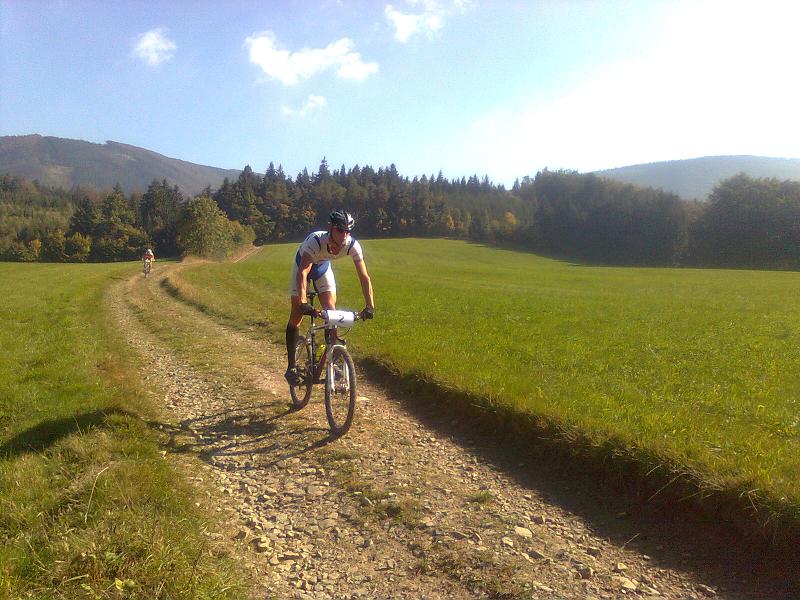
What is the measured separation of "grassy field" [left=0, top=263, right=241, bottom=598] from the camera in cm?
300

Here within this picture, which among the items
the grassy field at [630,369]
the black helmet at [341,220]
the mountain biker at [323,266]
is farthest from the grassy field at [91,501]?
the grassy field at [630,369]

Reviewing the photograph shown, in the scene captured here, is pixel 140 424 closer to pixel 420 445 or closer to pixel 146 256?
pixel 420 445

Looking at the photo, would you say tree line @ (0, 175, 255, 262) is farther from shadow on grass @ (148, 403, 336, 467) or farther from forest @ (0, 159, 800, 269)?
shadow on grass @ (148, 403, 336, 467)

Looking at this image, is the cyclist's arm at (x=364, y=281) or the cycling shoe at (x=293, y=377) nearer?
the cyclist's arm at (x=364, y=281)

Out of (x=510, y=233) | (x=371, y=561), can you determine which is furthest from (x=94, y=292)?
(x=510, y=233)

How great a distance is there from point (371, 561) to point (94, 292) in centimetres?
2330

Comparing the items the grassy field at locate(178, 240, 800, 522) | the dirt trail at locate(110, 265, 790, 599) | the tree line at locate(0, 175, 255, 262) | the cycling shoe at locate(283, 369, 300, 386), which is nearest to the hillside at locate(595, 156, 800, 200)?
the tree line at locate(0, 175, 255, 262)

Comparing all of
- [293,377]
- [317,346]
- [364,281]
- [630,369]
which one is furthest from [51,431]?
[630,369]

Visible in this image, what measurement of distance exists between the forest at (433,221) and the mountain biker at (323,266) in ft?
207

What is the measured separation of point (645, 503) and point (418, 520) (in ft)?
6.74

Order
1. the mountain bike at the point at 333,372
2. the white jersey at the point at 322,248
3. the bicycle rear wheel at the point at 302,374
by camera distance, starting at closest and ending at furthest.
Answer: the mountain bike at the point at 333,372 → the white jersey at the point at 322,248 → the bicycle rear wheel at the point at 302,374

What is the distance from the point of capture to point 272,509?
4.37m

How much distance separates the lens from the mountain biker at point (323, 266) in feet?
20.5

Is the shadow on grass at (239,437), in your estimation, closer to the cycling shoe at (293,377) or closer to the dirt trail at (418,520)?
the dirt trail at (418,520)
